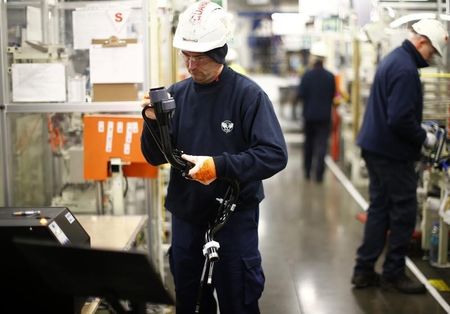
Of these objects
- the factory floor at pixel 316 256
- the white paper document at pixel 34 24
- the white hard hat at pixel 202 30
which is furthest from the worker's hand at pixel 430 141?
the white paper document at pixel 34 24

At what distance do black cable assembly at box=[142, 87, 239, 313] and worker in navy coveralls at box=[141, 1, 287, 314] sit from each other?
47 millimetres

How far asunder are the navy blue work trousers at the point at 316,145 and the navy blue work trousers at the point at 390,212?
145 inches

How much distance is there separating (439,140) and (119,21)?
7.51 ft

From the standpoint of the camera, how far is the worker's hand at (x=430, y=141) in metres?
4.00

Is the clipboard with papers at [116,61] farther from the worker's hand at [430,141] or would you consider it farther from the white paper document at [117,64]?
the worker's hand at [430,141]

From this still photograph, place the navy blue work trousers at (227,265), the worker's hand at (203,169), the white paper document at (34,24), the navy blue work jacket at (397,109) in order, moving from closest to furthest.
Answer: the worker's hand at (203,169), the navy blue work trousers at (227,265), the navy blue work jacket at (397,109), the white paper document at (34,24)

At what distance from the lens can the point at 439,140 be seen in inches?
163

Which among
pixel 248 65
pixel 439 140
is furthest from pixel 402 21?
pixel 248 65

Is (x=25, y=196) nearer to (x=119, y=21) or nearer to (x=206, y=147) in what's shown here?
(x=119, y=21)

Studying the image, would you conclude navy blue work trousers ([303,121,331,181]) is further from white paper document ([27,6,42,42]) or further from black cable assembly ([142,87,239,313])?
black cable assembly ([142,87,239,313])

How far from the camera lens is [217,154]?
2434 millimetres

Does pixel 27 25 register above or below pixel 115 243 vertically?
above

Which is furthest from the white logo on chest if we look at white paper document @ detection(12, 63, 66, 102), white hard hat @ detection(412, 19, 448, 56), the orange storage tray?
white hard hat @ detection(412, 19, 448, 56)

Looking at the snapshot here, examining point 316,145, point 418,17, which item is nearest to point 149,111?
point 418,17
